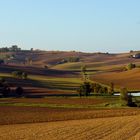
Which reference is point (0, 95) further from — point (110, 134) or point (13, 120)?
point (110, 134)

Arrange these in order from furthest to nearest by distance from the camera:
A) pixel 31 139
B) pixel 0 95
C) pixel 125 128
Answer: pixel 0 95, pixel 125 128, pixel 31 139

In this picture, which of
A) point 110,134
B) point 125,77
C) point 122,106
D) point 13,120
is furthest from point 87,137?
point 125,77

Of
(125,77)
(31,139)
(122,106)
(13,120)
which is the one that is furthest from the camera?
(125,77)

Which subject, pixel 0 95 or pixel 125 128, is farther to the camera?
pixel 0 95

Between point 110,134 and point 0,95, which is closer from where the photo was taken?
point 110,134

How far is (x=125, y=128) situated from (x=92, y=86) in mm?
67732

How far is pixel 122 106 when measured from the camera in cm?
7081

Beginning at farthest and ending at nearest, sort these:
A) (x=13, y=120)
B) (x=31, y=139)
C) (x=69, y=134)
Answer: (x=13, y=120) → (x=69, y=134) → (x=31, y=139)

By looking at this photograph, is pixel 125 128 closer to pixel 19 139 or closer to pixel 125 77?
pixel 19 139

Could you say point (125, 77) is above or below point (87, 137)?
above

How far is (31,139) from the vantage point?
35.1 m

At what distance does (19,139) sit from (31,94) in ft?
220

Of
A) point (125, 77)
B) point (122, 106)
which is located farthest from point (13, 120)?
point (125, 77)

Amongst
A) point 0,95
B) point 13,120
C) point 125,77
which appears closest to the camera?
point 13,120
